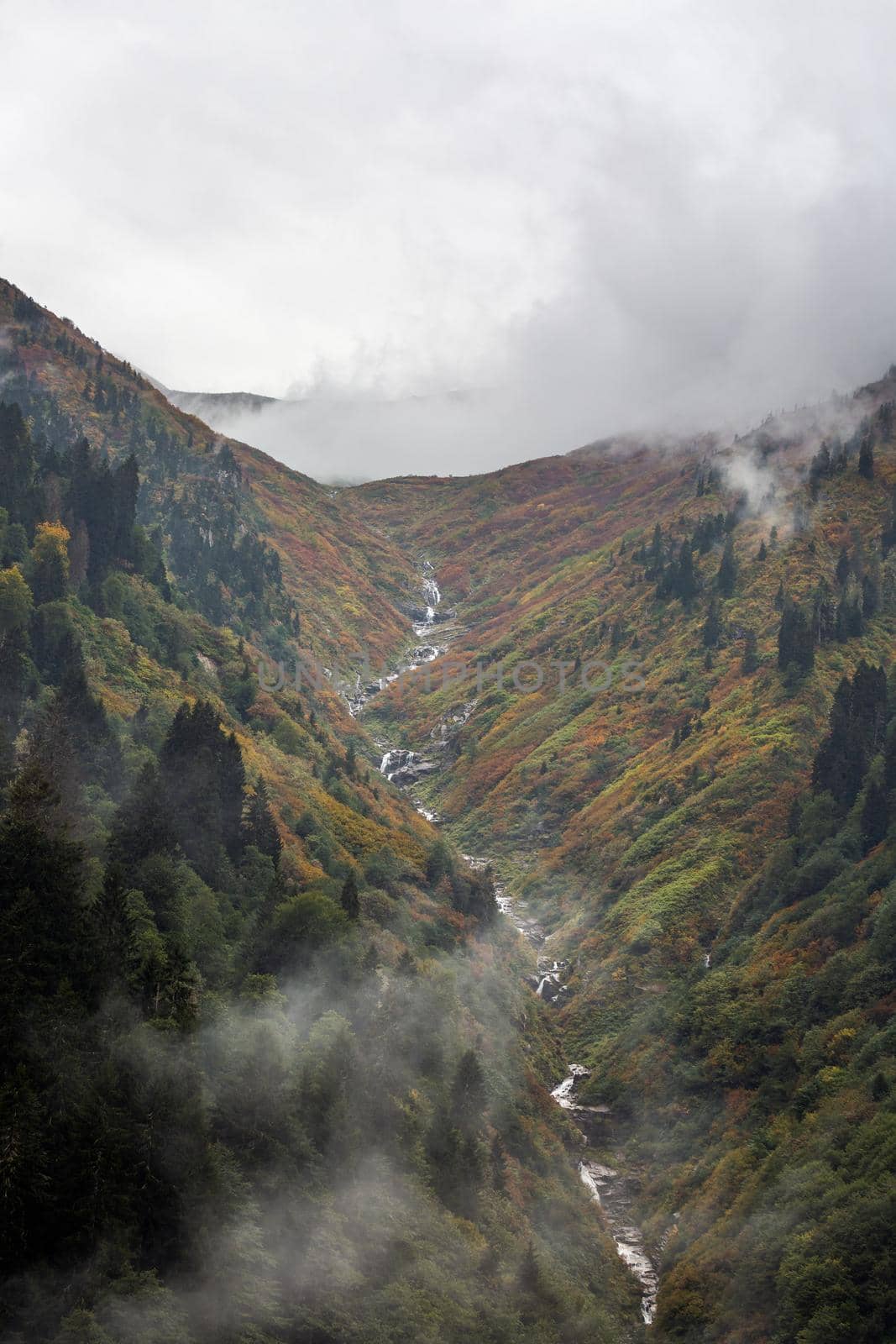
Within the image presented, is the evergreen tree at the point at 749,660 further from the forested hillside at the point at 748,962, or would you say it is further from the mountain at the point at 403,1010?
the mountain at the point at 403,1010

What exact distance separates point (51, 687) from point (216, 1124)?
59.7 meters

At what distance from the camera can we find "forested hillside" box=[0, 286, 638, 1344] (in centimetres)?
5691

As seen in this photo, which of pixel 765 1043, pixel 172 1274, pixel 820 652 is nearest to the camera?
pixel 172 1274

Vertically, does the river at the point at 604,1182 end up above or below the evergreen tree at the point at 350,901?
below

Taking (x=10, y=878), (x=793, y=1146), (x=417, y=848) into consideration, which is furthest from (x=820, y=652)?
(x=10, y=878)

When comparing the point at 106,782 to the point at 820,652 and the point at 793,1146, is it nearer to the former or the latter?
the point at 793,1146

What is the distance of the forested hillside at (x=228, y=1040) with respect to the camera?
5691 cm

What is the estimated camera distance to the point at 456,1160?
3511 inches

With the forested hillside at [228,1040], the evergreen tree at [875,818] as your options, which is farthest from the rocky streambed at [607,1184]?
the evergreen tree at [875,818]

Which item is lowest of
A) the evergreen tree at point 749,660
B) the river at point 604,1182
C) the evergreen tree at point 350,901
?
the river at point 604,1182

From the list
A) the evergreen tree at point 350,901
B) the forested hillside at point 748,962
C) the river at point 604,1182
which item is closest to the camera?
the forested hillside at point 748,962

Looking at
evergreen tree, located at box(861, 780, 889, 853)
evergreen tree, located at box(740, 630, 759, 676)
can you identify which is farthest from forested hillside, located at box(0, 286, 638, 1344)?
evergreen tree, located at box(740, 630, 759, 676)

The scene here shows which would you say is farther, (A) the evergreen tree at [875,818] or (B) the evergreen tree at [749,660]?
(B) the evergreen tree at [749,660]

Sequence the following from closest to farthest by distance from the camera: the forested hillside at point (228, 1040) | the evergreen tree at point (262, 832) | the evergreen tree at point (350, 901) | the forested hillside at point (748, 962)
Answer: the forested hillside at point (228, 1040)
the forested hillside at point (748, 962)
the evergreen tree at point (350, 901)
the evergreen tree at point (262, 832)
